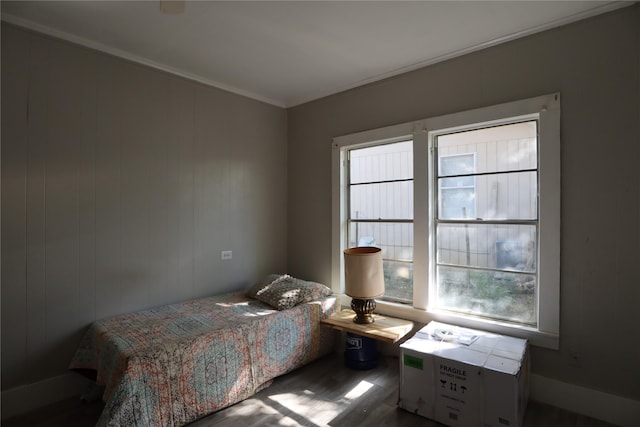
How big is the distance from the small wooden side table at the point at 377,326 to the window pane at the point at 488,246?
25.9 inches

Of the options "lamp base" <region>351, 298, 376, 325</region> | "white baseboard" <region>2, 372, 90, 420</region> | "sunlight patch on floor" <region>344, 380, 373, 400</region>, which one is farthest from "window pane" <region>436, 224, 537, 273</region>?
"white baseboard" <region>2, 372, 90, 420</region>

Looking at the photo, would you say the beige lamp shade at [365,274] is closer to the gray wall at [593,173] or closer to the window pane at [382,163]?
the window pane at [382,163]

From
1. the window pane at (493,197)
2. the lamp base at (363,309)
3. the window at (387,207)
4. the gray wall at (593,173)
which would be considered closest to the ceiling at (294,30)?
the gray wall at (593,173)

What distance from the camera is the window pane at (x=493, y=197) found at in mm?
2545

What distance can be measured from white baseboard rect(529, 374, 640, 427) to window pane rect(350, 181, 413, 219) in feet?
5.29

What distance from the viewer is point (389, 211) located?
3.32 meters

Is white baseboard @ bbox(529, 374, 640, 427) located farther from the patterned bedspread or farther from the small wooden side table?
the patterned bedspread

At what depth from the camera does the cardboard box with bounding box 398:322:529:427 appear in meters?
2.01

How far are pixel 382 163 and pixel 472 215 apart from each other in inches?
39.6

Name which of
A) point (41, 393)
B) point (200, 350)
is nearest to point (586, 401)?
point (200, 350)

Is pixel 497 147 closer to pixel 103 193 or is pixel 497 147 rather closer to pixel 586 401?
pixel 586 401

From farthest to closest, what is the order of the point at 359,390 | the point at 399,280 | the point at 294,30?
the point at 399,280
the point at 359,390
the point at 294,30

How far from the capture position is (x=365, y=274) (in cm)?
279

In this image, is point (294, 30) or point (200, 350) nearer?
point (200, 350)
